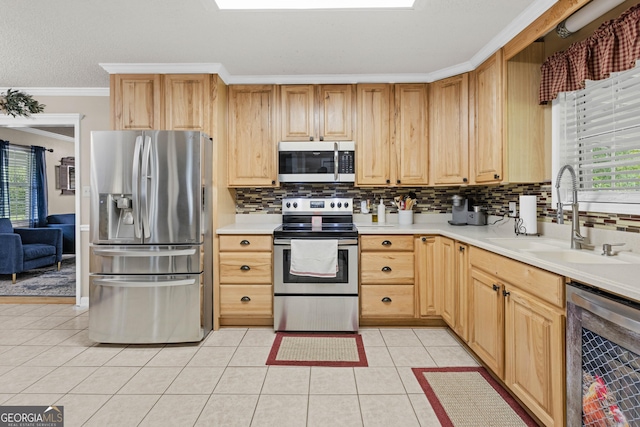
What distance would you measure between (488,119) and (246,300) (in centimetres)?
247

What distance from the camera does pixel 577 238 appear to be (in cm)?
202

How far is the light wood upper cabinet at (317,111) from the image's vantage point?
3305mm

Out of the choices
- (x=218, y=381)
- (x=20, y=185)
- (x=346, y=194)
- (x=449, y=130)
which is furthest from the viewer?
(x=20, y=185)

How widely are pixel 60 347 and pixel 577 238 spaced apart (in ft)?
12.1

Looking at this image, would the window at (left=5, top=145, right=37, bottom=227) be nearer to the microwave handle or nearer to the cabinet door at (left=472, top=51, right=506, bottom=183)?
the microwave handle

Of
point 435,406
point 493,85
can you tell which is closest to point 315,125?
point 493,85

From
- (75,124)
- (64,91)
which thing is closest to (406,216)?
(75,124)

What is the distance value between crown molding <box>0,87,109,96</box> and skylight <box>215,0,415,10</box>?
2.29 m

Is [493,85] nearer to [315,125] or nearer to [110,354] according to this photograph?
[315,125]

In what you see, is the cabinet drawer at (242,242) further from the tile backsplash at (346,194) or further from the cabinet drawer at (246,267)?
the tile backsplash at (346,194)

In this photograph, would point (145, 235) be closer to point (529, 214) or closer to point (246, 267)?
point (246, 267)

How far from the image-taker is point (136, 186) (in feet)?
8.71

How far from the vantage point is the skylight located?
2.11 meters

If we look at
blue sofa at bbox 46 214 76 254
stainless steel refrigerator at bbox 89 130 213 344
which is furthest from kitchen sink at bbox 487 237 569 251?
blue sofa at bbox 46 214 76 254
